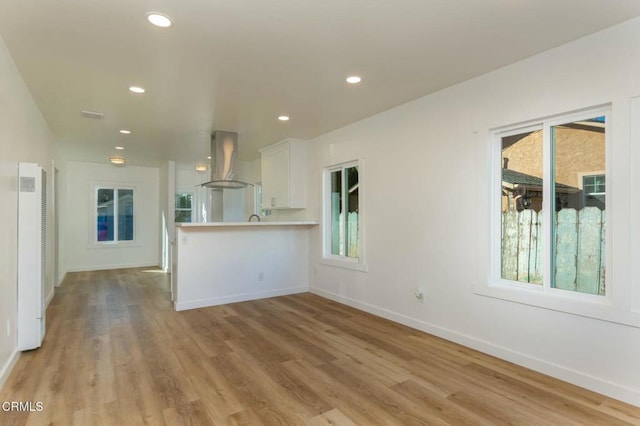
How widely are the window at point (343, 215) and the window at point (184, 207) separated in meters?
4.70

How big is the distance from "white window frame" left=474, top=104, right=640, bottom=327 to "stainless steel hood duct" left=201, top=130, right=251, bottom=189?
3716 mm

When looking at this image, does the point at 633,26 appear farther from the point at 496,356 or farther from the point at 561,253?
the point at 496,356

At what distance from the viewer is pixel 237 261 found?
5.29 meters

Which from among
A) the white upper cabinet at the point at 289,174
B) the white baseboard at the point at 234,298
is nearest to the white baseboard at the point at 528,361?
the white baseboard at the point at 234,298

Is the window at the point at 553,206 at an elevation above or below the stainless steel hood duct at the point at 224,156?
below

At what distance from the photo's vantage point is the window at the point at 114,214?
8.23 meters

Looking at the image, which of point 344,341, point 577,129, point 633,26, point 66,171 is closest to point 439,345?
point 344,341

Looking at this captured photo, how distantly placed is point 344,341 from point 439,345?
36.8 inches

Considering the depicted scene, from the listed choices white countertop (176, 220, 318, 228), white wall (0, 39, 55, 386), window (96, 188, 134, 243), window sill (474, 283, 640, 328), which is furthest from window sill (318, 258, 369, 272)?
window (96, 188, 134, 243)

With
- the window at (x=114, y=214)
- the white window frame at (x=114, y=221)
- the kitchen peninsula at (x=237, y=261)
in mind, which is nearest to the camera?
the kitchen peninsula at (x=237, y=261)

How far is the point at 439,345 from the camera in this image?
3.40 m

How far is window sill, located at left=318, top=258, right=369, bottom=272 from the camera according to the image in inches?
185

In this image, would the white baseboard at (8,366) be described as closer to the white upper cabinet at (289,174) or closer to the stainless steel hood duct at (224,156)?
the stainless steel hood duct at (224,156)

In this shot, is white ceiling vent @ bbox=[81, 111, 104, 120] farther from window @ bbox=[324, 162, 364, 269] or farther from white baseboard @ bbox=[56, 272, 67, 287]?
white baseboard @ bbox=[56, 272, 67, 287]
